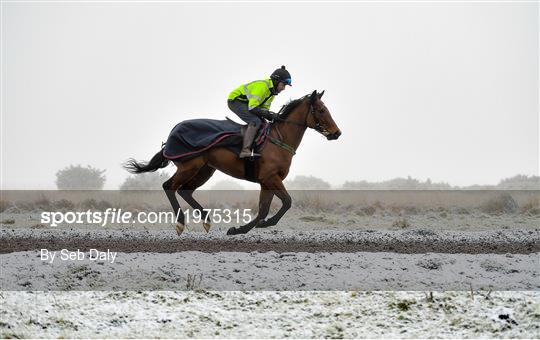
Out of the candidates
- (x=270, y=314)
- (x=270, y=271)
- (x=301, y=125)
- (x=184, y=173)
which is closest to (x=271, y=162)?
(x=301, y=125)

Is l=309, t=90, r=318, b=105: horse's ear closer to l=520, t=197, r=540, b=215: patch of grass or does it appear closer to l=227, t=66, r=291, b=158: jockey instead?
l=227, t=66, r=291, b=158: jockey

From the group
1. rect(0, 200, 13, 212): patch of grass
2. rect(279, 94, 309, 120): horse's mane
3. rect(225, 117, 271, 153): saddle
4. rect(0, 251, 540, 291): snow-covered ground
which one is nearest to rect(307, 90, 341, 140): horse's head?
rect(279, 94, 309, 120): horse's mane

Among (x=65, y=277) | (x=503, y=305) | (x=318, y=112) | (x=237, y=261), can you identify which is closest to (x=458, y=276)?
(x=503, y=305)

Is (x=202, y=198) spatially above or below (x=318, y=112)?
below

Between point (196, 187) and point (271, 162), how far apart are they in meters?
1.74

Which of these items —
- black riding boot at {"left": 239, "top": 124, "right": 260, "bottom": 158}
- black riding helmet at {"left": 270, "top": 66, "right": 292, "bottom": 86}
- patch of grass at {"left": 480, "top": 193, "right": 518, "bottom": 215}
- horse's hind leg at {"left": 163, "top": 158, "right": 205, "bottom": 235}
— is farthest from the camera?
patch of grass at {"left": 480, "top": 193, "right": 518, "bottom": 215}

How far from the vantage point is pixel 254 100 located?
12.9 meters

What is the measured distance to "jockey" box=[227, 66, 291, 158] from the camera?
12.6 m

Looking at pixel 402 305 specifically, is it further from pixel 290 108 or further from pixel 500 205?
pixel 500 205

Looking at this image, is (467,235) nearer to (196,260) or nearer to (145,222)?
(196,260)

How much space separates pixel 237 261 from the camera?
Answer: 11.2m

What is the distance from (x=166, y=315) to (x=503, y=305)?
4.49 m

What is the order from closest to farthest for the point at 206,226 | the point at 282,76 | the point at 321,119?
the point at 282,76 < the point at 206,226 < the point at 321,119

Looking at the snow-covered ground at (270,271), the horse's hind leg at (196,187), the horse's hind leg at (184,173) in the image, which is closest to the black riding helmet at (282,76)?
the horse's hind leg at (184,173)
